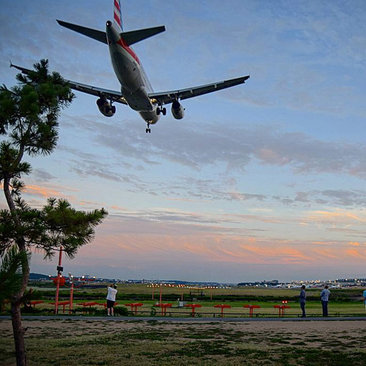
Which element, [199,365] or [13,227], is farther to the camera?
[199,365]

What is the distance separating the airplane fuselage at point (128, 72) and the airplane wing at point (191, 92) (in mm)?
2377

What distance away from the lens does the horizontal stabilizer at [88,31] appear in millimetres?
26284

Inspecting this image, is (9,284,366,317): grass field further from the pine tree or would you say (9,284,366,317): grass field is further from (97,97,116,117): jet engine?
(97,97,116,117): jet engine

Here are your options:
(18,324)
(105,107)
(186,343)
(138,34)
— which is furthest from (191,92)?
(18,324)

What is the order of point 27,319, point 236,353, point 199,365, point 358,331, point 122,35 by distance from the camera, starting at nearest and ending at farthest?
point 199,365 → point 236,353 → point 358,331 → point 27,319 → point 122,35

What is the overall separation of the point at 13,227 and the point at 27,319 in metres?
12.0

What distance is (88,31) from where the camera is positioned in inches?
1115

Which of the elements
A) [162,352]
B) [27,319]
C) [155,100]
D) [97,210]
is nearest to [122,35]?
[155,100]

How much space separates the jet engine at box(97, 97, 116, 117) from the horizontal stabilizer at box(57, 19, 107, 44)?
775 cm

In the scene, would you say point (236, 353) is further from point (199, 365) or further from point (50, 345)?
point (50, 345)

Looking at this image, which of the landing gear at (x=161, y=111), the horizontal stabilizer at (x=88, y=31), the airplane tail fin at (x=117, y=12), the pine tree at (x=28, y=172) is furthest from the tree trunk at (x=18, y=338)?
the landing gear at (x=161, y=111)

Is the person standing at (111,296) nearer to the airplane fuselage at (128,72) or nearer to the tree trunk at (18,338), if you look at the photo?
the tree trunk at (18,338)

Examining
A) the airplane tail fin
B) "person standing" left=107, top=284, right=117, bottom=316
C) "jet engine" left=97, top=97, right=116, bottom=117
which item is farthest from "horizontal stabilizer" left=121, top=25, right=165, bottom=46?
"person standing" left=107, top=284, right=117, bottom=316

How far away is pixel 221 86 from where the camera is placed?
3900 cm
